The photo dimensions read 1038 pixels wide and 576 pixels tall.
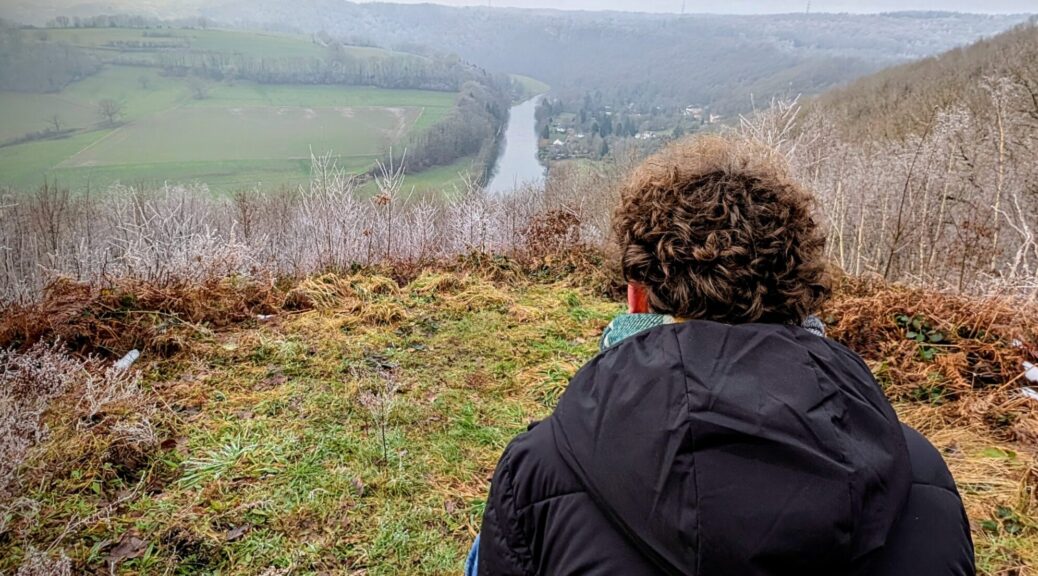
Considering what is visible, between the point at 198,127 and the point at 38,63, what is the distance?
49.5 feet

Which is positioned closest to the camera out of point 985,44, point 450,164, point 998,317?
point 998,317

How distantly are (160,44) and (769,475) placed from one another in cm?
9486

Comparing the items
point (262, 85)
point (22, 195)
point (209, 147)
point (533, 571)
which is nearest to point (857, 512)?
point (533, 571)

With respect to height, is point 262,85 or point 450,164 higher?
point 262,85

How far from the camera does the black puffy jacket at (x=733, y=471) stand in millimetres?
742

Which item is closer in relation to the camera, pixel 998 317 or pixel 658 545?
pixel 658 545

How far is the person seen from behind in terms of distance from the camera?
75 centimetres

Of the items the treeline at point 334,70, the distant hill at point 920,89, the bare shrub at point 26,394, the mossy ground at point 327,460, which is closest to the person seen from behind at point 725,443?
the mossy ground at point 327,460

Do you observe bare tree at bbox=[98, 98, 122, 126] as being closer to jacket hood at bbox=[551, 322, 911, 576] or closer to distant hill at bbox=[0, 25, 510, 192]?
distant hill at bbox=[0, 25, 510, 192]

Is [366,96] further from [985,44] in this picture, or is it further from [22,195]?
[985,44]

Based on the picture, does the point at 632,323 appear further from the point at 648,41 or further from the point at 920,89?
the point at 648,41

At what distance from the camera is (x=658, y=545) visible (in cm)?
79

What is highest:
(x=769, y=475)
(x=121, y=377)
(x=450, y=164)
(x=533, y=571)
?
(x=769, y=475)

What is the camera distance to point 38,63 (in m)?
47.2
